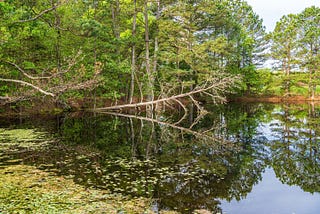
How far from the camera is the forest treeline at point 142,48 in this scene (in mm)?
18453

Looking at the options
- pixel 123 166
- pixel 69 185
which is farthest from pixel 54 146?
pixel 69 185

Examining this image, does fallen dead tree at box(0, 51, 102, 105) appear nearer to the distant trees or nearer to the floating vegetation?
the floating vegetation

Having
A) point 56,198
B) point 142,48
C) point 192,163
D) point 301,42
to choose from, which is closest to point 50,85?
point 192,163

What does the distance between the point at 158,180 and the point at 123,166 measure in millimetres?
1857

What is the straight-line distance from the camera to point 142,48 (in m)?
30.6

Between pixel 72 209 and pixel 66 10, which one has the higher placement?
pixel 66 10

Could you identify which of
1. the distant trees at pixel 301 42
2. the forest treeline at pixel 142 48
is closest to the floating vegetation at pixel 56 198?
the forest treeline at pixel 142 48

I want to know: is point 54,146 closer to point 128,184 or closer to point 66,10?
point 128,184

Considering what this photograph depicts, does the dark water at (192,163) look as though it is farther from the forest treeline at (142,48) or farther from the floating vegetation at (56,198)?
the forest treeline at (142,48)

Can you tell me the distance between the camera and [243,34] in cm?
4497

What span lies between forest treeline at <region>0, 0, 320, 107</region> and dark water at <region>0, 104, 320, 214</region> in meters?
2.67

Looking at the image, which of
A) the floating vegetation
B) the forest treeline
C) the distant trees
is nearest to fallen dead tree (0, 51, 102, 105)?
the forest treeline

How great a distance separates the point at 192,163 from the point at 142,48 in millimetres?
22046

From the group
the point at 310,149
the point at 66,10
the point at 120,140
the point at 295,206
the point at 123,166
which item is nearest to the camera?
the point at 295,206
